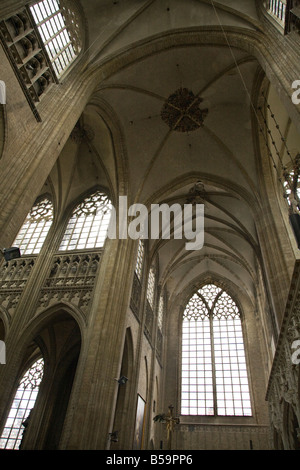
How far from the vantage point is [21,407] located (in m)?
15.2

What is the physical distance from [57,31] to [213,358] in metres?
18.1

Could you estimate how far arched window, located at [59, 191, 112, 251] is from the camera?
556 inches

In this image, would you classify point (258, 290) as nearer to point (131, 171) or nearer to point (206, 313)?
point (206, 313)

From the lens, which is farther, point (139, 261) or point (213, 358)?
point (213, 358)

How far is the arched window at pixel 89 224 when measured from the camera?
14.1 m

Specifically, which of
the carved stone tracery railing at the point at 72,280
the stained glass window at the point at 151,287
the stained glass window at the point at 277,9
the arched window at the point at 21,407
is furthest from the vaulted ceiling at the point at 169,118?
the arched window at the point at 21,407

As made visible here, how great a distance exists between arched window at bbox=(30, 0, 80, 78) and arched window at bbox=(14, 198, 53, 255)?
7859mm

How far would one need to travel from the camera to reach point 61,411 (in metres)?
13.3

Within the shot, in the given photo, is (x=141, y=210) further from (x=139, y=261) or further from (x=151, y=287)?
(x=151, y=287)

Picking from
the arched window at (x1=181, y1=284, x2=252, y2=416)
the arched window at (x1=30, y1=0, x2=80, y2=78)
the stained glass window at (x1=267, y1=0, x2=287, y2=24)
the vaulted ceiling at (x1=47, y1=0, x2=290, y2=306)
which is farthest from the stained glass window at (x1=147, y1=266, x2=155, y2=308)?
the stained glass window at (x1=267, y1=0, x2=287, y2=24)

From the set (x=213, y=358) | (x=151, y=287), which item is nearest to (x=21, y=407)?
(x=151, y=287)

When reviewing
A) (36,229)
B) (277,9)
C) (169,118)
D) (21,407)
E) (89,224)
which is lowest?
(21,407)

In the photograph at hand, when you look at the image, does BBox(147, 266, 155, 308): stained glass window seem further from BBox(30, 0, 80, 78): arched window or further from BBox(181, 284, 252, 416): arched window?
BBox(30, 0, 80, 78): arched window

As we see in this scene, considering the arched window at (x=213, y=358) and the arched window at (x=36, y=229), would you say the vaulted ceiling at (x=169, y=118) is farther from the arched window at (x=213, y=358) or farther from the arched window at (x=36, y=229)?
the arched window at (x=213, y=358)
